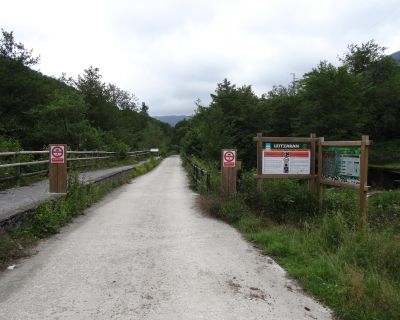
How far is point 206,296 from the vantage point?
5023 millimetres

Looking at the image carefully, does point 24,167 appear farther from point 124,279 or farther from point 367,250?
point 367,250

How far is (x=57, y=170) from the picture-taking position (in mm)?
11047

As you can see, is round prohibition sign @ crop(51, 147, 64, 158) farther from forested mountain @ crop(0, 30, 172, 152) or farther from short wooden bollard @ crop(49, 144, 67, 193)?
forested mountain @ crop(0, 30, 172, 152)

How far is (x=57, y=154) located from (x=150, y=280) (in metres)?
6.60

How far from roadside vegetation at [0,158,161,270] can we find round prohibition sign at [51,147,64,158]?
3.10 feet

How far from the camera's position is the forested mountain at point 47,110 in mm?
26875

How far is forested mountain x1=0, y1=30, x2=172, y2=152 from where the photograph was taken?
26875mm

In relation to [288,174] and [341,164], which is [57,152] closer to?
[288,174]

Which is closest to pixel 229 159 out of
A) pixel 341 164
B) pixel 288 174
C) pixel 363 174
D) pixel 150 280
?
pixel 288 174

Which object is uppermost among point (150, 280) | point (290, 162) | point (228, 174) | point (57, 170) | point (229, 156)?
point (229, 156)

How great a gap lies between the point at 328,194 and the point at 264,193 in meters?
1.96

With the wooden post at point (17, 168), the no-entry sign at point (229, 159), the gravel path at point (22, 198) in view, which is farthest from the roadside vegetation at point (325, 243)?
the wooden post at point (17, 168)

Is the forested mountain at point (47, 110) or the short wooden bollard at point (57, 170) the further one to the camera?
the forested mountain at point (47, 110)

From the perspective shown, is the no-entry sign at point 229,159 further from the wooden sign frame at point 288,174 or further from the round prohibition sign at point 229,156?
the wooden sign frame at point 288,174
